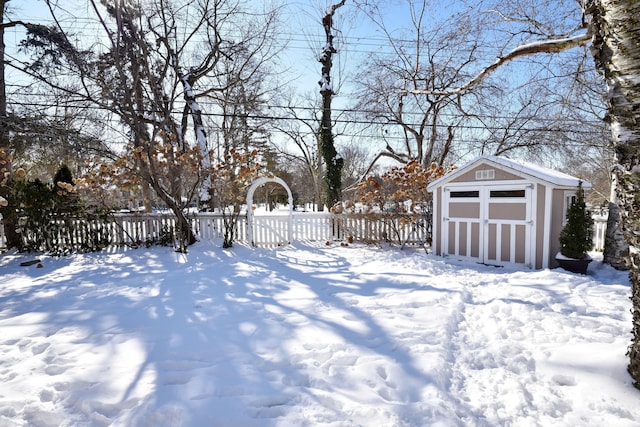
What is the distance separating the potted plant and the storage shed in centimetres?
29

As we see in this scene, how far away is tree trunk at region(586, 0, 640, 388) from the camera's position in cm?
171

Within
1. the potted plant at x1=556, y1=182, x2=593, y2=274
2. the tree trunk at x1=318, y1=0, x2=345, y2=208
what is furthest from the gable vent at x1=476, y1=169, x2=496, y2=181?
the tree trunk at x1=318, y1=0, x2=345, y2=208

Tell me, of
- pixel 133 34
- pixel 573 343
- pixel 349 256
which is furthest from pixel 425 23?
pixel 573 343

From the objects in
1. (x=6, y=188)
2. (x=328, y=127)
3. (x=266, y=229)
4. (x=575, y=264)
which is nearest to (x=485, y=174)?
(x=575, y=264)

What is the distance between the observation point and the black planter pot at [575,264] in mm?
4949

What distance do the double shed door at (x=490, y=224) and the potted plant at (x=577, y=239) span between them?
1.55ft

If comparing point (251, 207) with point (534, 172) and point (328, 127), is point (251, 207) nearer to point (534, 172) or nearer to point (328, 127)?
point (328, 127)

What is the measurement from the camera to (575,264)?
499 cm

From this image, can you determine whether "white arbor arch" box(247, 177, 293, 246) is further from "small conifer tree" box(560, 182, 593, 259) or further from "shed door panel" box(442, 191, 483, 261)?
"small conifer tree" box(560, 182, 593, 259)

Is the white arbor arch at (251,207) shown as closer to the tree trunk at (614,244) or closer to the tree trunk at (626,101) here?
the tree trunk at (614,244)

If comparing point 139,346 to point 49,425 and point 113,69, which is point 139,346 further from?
point 113,69

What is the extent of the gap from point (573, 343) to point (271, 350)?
241cm

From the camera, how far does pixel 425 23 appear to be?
7.39 meters

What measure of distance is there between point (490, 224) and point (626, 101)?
4.55 metres
